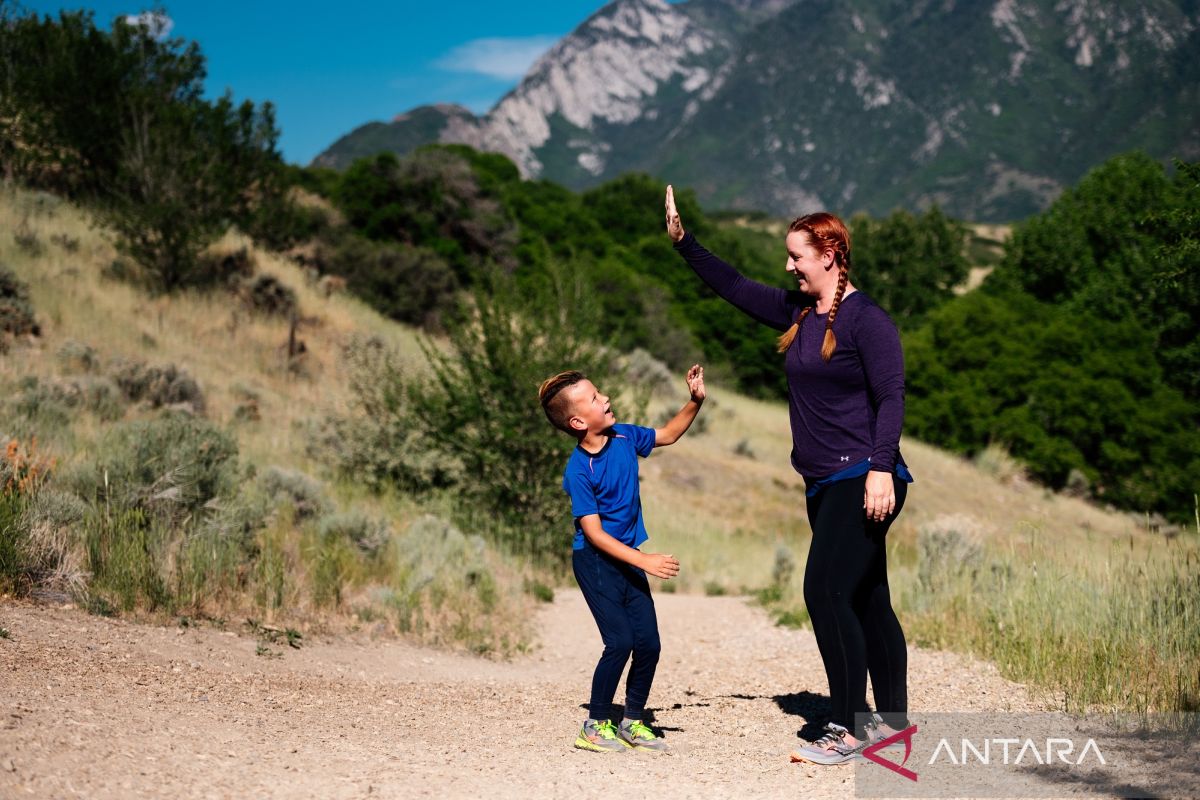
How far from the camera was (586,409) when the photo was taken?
440 centimetres

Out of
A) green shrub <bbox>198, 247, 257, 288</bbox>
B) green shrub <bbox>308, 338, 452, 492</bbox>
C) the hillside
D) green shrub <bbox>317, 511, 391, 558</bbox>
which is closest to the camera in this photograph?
the hillside

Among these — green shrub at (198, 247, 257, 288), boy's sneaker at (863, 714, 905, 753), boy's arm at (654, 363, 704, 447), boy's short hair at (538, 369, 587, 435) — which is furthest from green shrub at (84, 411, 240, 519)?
green shrub at (198, 247, 257, 288)

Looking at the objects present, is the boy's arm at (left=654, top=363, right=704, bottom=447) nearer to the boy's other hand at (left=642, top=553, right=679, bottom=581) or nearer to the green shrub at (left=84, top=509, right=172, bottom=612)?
the boy's other hand at (left=642, top=553, right=679, bottom=581)

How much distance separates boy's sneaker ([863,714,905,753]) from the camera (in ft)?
13.7

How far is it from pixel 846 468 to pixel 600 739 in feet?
5.36

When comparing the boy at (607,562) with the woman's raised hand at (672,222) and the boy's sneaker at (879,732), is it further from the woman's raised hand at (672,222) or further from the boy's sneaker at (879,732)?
the boy's sneaker at (879,732)

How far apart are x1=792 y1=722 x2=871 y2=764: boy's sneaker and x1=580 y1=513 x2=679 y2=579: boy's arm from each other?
0.93m

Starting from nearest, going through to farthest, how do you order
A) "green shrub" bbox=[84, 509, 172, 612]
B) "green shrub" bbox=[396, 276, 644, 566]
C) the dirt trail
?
the dirt trail
"green shrub" bbox=[84, 509, 172, 612]
"green shrub" bbox=[396, 276, 644, 566]

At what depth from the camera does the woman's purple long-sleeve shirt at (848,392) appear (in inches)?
156

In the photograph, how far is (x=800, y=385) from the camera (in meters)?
4.23

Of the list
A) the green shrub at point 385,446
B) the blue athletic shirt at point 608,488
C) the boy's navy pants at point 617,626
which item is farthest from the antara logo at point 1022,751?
the green shrub at point 385,446

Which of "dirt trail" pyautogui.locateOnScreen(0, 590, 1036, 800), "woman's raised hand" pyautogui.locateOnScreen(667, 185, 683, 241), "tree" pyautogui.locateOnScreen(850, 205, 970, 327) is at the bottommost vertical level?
"dirt trail" pyautogui.locateOnScreen(0, 590, 1036, 800)

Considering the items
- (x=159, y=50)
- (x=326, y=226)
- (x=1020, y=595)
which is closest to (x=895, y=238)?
(x=326, y=226)

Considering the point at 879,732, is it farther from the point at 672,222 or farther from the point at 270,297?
the point at 270,297
